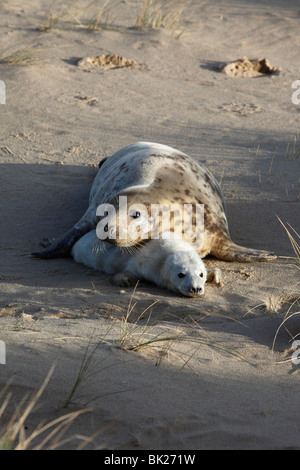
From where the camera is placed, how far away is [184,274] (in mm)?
4215

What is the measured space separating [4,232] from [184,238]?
1510 millimetres

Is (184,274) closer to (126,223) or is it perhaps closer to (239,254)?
(126,223)

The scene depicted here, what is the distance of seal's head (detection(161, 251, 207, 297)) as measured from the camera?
4160 mm

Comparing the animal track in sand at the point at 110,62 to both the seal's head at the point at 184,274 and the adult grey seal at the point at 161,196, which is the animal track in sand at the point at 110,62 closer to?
the adult grey seal at the point at 161,196

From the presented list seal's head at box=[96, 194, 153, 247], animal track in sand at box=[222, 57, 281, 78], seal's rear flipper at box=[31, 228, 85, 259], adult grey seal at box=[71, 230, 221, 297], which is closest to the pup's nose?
adult grey seal at box=[71, 230, 221, 297]

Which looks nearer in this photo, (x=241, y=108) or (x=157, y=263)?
(x=157, y=263)

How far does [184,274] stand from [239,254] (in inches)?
29.7

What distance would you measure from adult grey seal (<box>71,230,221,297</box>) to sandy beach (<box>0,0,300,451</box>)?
9 cm

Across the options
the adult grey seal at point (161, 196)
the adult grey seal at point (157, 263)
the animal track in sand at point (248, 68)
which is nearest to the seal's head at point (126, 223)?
the adult grey seal at point (161, 196)

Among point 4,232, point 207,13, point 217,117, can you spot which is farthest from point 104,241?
point 207,13

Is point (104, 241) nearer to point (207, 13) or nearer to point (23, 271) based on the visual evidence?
point (23, 271)

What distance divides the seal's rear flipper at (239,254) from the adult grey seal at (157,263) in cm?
39

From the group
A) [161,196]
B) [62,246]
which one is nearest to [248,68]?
[161,196]

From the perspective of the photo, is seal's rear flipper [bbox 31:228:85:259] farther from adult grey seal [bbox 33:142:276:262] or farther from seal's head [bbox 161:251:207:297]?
seal's head [bbox 161:251:207:297]
